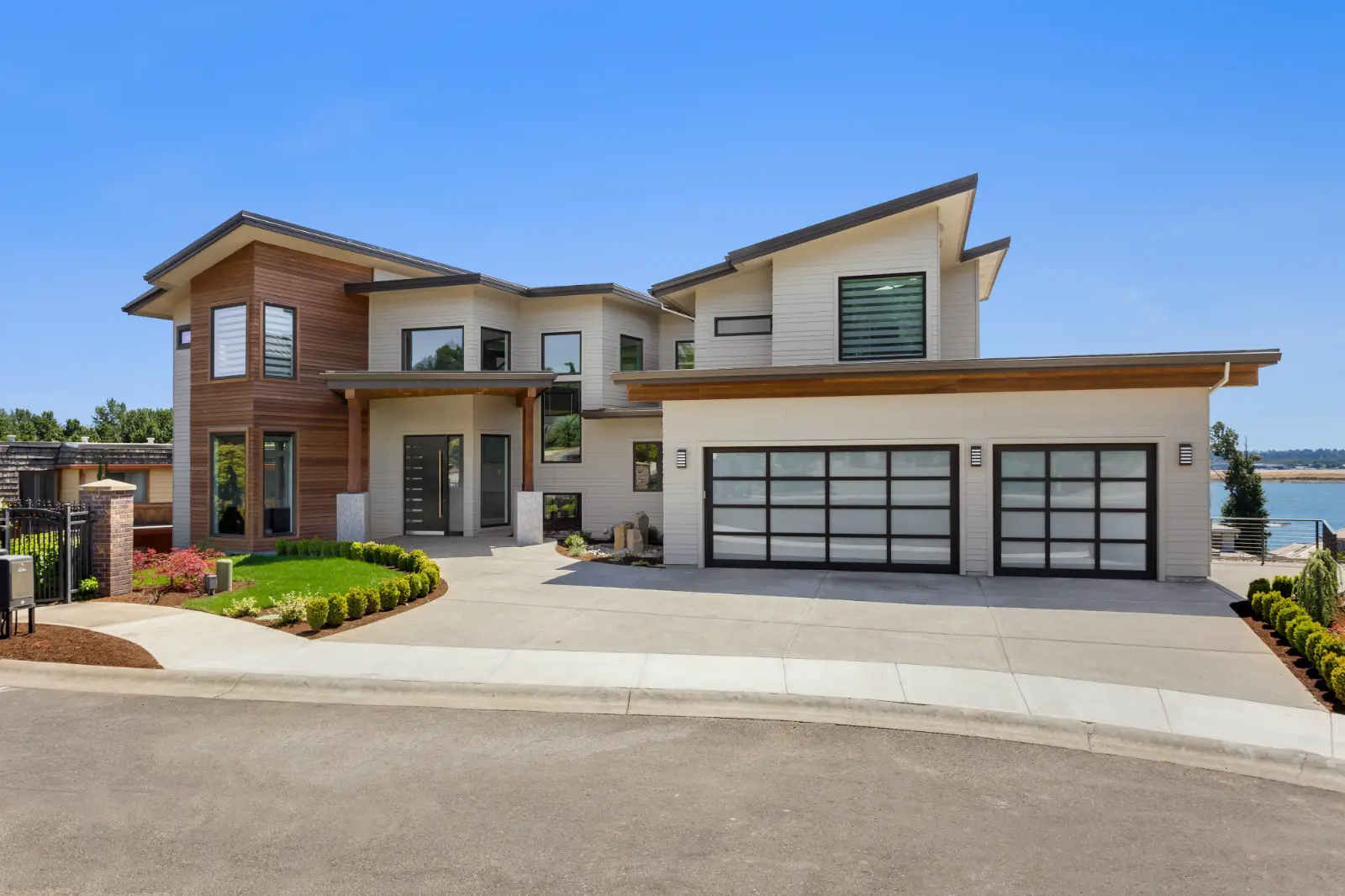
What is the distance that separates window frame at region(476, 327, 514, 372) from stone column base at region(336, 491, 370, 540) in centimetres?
483

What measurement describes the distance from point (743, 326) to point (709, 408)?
4.12m

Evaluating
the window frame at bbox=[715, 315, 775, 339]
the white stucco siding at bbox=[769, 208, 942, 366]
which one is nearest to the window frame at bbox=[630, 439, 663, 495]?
the window frame at bbox=[715, 315, 775, 339]

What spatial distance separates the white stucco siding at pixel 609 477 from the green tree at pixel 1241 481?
1038 inches

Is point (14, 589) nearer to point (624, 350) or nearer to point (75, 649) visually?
point (75, 649)

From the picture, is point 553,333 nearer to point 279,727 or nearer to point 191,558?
point 191,558

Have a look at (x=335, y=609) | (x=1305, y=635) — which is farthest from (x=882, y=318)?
(x=335, y=609)

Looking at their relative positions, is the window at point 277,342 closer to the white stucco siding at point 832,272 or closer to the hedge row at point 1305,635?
the white stucco siding at point 832,272

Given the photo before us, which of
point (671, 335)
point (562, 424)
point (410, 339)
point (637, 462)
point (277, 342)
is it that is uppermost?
point (671, 335)

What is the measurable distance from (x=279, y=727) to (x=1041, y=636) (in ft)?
29.0

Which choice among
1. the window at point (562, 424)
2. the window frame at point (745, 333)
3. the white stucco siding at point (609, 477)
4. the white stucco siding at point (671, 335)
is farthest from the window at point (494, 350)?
the window frame at point (745, 333)

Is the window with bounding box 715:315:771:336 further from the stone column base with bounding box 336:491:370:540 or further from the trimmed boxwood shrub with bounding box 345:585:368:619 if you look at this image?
the trimmed boxwood shrub with bounding box 345:585:368:619

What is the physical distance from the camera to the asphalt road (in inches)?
179

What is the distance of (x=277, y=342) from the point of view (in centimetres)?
2023

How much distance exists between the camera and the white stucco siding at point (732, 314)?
741 inches
